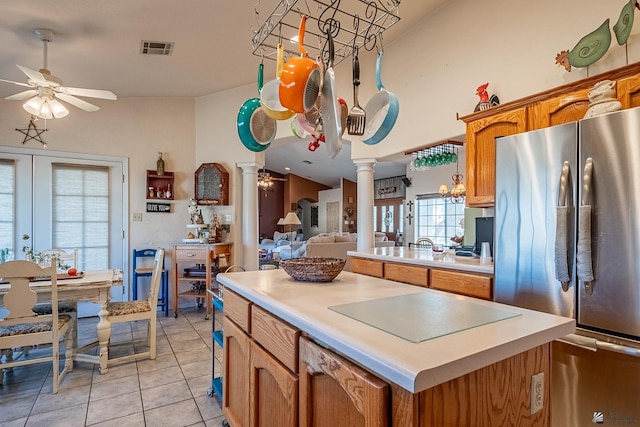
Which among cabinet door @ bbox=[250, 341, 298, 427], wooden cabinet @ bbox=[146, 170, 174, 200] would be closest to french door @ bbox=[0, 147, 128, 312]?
wooden cabinet @ bbox=[146, 170, 174, 200]

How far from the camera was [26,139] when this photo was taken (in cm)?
386

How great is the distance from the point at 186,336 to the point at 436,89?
3.55 meters

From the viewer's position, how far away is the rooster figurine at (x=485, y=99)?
8.74ft

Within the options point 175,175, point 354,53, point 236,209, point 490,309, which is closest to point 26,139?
point 175,175

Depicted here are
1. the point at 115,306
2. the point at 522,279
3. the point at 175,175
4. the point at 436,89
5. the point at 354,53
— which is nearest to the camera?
the point at 354,53

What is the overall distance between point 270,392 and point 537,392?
91cm

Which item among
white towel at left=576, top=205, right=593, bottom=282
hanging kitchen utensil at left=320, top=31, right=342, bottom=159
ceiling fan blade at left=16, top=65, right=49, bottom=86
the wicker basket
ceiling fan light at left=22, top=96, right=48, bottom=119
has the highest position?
ceiling fan blade at left=16, top=65, right=49, bottom=86

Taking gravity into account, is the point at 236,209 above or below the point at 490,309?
above

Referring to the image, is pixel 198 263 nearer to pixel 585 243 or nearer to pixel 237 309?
pixel 237 309

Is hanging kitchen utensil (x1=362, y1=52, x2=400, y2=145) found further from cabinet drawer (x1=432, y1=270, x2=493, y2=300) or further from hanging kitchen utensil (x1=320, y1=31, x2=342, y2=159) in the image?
cabinet drawer (x1=432, y1=270, x2=493, y2=300)

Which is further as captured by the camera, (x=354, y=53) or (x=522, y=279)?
(x=522, y=279)

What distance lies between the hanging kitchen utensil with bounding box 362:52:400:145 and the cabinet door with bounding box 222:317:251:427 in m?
1.09

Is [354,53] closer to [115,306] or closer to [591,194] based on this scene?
[591,194]

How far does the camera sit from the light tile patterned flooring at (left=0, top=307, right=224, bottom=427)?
2.05 metres
